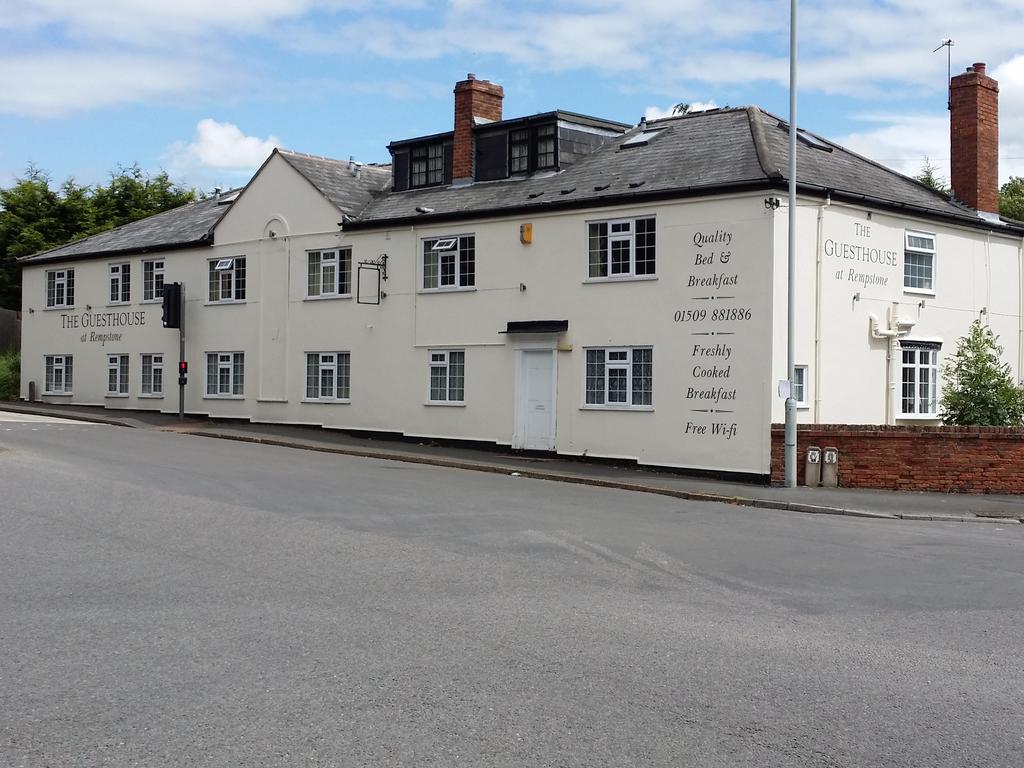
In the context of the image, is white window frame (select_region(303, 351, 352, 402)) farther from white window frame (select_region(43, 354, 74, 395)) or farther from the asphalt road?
the asphalt road

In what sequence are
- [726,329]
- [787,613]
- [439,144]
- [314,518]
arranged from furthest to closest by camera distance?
[439,144], [726,329], [314,518], [787,613]

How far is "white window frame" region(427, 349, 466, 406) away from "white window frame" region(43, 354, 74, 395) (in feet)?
56.2

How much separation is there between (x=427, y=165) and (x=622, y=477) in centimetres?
1271

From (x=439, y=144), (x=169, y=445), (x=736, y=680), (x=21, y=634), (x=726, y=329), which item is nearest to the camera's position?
(x=736, y=680)

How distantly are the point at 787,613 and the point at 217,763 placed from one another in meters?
5.45

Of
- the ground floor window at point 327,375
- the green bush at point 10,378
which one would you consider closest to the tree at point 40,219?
the green bush at point 10,378

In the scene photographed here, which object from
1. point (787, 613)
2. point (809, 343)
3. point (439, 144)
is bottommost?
point (787, 613)

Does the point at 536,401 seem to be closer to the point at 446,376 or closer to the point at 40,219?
the point at 446,376

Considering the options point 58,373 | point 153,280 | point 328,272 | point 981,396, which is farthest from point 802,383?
point 58,373

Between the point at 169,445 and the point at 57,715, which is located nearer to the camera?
the point at 57,715

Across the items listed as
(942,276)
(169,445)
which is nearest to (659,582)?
(169,445)

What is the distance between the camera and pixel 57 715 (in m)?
6.04

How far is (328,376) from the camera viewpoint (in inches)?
1241

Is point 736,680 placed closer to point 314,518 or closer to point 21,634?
point 21,634
